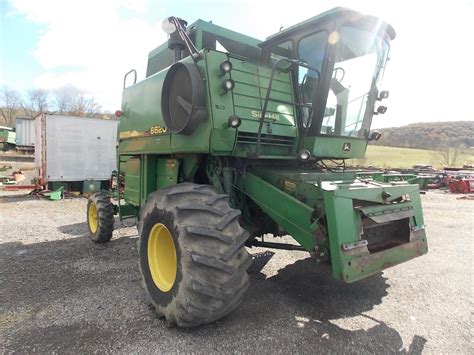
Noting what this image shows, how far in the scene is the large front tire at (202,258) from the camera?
298 centimetres

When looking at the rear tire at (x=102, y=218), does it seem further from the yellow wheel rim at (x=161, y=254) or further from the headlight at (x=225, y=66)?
the headlight at (x=225, y=66)

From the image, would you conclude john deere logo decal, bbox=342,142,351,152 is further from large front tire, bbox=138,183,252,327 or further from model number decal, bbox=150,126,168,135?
model number decal, bbox=150,126,168,135

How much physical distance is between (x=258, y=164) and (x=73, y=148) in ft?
33.2

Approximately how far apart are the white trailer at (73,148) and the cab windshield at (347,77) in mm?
10327

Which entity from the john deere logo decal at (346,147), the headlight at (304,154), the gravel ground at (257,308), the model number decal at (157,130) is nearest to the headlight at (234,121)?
the headlight at (304,154)

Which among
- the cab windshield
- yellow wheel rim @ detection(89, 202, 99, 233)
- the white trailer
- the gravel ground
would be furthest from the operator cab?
the white trailer

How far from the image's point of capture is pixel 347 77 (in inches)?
173

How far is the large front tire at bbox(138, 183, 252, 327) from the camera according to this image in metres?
2.98

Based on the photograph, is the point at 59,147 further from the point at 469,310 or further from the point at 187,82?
the point at 469,310

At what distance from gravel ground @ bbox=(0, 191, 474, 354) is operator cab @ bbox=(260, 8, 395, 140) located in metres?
2.03

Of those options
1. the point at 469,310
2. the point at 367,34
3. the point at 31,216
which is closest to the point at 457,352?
the point at 469,310

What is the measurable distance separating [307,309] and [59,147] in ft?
36.9

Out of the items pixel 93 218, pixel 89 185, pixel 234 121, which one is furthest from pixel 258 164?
pixel 89 185

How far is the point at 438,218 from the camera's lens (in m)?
9.95
